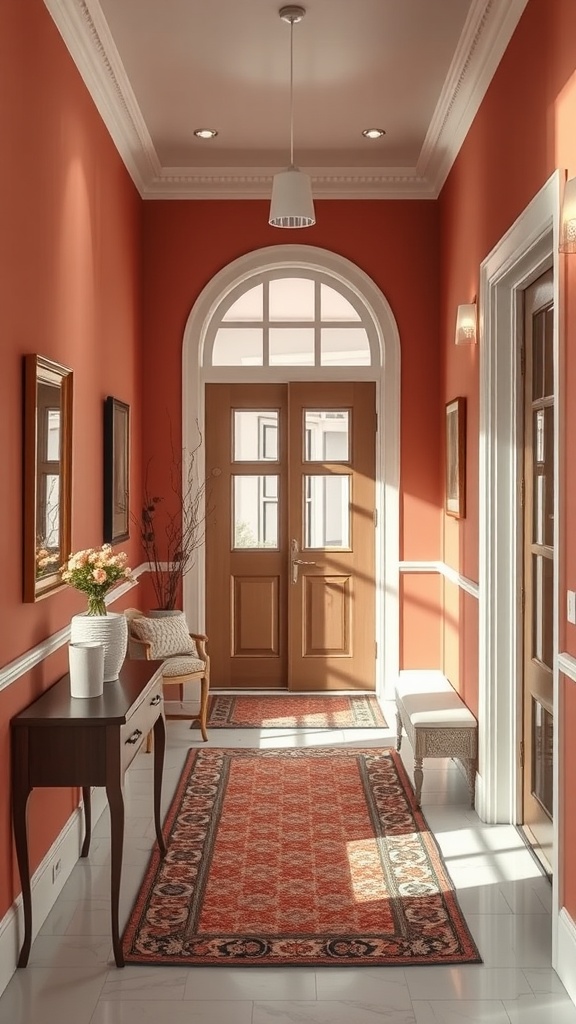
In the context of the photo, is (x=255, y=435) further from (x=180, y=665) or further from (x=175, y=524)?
(x=180, y=665)

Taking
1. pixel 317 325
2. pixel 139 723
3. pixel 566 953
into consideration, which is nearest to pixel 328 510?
pixel 317 325

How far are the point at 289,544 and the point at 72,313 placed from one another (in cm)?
299

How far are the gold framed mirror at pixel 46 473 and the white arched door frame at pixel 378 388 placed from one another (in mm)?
2679

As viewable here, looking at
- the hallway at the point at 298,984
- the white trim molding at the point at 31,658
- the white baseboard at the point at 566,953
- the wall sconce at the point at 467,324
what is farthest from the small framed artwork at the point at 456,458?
the white baseboard at the point at 566,953

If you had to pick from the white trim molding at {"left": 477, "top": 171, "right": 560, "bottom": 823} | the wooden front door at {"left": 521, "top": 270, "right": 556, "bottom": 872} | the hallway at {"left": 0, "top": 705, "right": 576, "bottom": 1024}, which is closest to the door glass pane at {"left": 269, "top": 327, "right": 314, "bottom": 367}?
the white trim molding at {"left": 477, "top": 171, "right": 560, "bottom": 823}

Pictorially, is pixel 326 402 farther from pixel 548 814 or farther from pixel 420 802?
pixel 548 814

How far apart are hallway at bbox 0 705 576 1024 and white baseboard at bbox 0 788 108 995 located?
0.13ft

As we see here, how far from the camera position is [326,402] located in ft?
22.5

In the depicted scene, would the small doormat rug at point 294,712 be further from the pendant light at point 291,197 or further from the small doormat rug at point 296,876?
the pendant light at point 291,197

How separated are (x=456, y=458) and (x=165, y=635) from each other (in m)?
1.96

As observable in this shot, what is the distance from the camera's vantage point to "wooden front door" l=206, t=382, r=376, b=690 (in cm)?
688

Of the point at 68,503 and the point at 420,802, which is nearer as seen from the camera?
the point at 68,503

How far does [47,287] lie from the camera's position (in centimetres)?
380

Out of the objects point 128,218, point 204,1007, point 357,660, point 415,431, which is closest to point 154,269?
A: point 128,218
